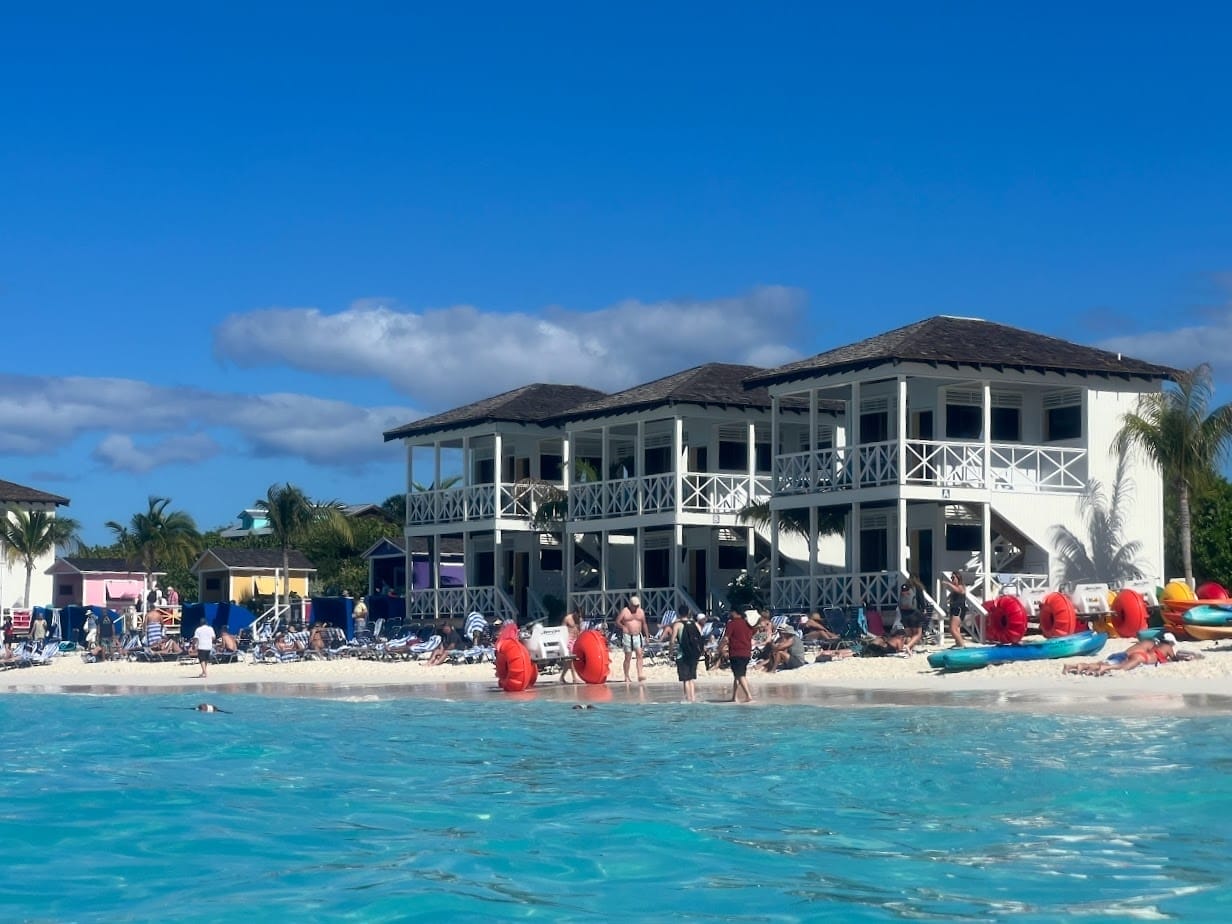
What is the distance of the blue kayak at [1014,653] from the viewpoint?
2423cm

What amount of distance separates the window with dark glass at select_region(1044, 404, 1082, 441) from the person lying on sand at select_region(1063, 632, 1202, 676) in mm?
10512

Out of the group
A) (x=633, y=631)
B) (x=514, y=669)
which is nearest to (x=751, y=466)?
(x=633, y=631)

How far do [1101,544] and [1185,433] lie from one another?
2627 mm

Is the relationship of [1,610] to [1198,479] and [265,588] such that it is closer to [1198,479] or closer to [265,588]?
[265,588]

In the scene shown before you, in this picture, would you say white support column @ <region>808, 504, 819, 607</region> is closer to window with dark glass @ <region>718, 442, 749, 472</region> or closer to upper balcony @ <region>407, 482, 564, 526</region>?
window with dark glass @ <region>718, 442, 749, 472</region>

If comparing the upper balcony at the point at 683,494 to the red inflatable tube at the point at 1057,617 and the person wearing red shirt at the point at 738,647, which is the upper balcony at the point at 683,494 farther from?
the person wearing red shirt at the point at 738,647

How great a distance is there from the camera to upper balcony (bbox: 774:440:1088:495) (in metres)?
31.7

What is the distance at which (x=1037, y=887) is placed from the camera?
33.3 feet

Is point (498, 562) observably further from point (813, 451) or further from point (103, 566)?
point (103, 566)

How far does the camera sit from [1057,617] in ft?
86.0

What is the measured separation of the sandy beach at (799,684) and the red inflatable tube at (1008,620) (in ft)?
4.20

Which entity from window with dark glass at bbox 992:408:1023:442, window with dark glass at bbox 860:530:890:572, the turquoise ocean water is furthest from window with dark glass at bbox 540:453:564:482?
the turquoise ocean water

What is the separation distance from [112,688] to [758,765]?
17.4 metres

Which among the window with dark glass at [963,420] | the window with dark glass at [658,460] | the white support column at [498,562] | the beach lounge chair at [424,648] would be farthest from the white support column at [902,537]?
the white support column at [498,562]
